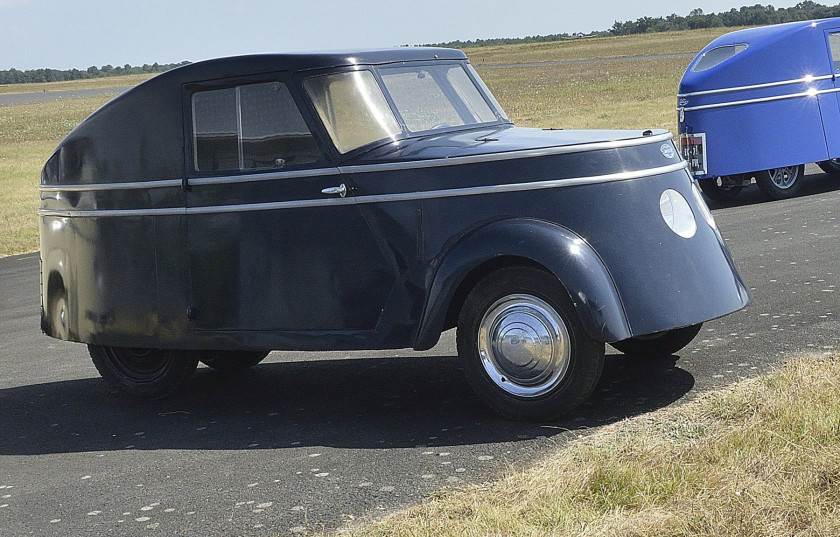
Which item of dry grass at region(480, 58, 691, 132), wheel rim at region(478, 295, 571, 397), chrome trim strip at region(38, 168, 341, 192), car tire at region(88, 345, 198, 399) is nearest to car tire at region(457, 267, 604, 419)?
wheel rim at region(478, 295, 571, 397)

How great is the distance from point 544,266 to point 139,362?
9.96 feet

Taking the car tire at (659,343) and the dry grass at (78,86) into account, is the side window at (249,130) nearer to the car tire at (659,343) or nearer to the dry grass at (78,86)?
the car tire at (659,343)

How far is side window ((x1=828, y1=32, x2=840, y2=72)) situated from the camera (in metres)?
14.1

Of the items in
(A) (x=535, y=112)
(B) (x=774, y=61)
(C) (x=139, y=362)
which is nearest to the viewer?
(C) (x=139, y=362)

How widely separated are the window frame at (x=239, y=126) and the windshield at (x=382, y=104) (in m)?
0.07

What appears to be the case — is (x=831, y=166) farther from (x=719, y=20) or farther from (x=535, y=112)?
(x=719, y=20)

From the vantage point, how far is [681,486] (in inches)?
161

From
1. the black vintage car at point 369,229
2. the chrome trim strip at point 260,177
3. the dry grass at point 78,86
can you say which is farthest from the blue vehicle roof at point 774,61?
the dry grass at point 78,86

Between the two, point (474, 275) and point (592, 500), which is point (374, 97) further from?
point (592, 500)

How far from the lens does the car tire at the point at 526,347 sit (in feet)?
17.3

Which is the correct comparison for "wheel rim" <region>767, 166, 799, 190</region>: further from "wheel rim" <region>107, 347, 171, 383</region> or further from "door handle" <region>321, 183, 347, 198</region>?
"door handle" <region>321, 183, 347, 198</region>

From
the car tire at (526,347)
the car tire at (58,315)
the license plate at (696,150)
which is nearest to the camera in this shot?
the car tire at (526,347)

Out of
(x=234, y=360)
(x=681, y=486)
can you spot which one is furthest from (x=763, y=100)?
(x=681, y=486)

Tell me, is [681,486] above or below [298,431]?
above
